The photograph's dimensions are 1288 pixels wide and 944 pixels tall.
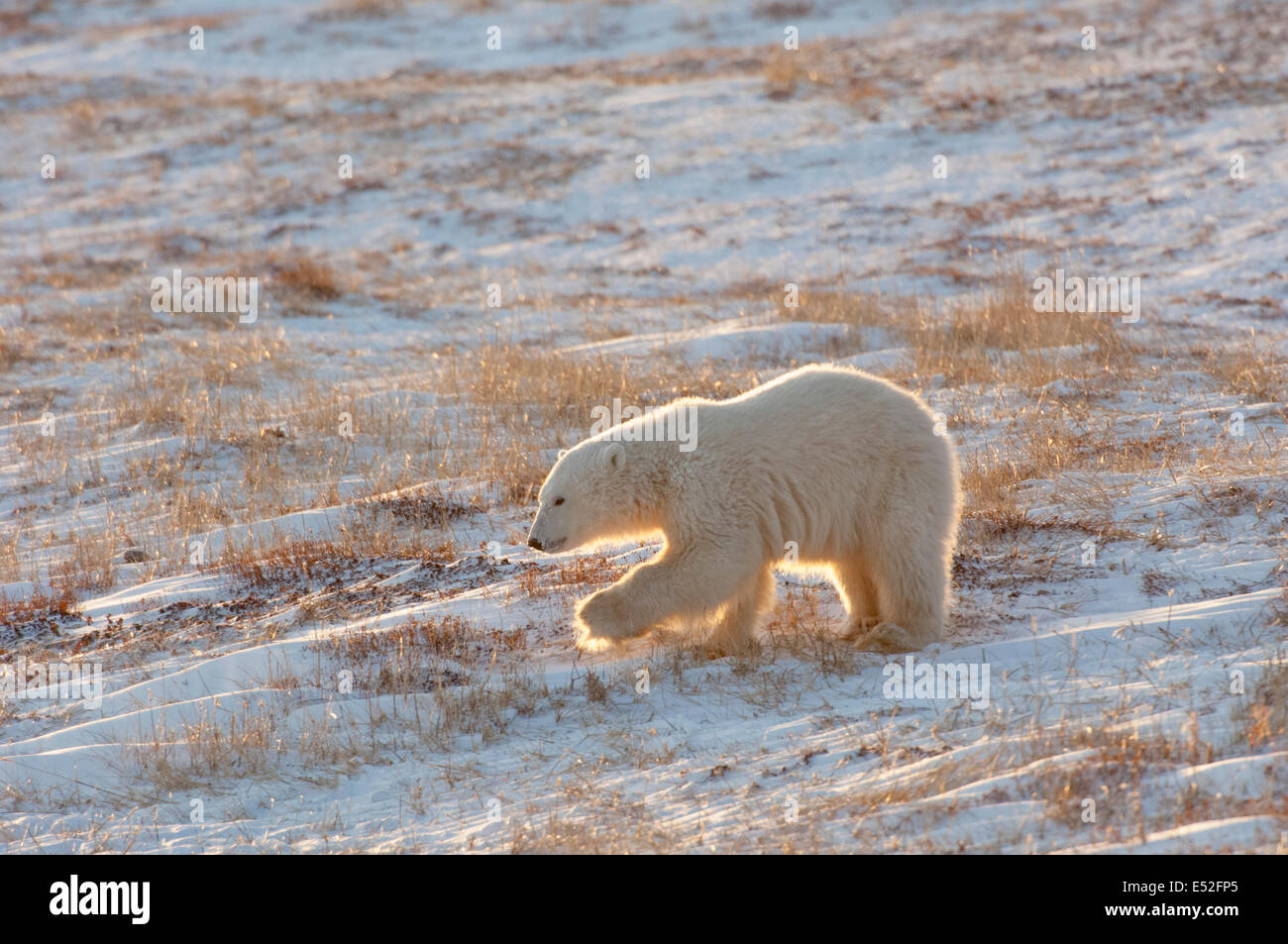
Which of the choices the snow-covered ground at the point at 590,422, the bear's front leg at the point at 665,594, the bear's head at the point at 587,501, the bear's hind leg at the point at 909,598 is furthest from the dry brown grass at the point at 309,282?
the bear's hind leg at the point at 909,598

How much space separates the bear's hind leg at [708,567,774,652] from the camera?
242 inches

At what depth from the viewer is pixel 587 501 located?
6.14 m

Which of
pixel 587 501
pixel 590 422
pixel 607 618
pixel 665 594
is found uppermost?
pixel 587 501

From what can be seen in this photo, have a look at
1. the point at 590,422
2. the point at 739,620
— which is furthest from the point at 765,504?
the point at 590,422

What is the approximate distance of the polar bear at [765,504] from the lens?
588 cm

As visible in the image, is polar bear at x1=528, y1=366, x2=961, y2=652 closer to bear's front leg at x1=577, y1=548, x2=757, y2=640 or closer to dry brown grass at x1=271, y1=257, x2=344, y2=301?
bear's front leg at x1=577, y1=548, x2=757, y2=640

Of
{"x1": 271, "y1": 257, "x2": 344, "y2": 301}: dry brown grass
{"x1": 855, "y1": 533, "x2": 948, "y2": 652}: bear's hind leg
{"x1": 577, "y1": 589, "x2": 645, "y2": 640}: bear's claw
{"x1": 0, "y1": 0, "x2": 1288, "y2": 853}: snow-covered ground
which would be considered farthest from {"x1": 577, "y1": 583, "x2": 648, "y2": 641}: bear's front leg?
{"x1": 271, "y1": 257, "x2": 344, "y2": 301}: dry brown grass

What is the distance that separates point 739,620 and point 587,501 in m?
0.98

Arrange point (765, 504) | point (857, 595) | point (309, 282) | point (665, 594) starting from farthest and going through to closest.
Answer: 1. point (309, 282)
2. point (857, 595)
3. point (765, 504)
4. point (665, 594)

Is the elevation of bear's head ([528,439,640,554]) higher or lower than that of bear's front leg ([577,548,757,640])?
higher

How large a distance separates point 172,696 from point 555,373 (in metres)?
5.77

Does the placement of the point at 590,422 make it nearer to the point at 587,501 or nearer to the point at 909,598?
the point at 587,501

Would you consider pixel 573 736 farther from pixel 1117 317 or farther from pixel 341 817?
pixel 1117 317
